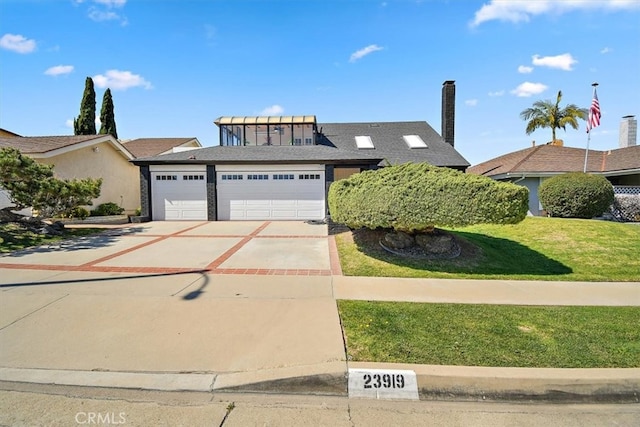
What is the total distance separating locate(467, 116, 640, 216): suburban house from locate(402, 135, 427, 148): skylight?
4.60 meters

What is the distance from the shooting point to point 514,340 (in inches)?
143

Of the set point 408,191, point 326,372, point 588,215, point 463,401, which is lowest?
point 463,401

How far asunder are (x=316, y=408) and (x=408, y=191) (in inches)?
185

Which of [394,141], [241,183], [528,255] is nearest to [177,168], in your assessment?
[241,183]

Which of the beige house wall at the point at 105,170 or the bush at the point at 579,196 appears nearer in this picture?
the bush at the point at 579,196

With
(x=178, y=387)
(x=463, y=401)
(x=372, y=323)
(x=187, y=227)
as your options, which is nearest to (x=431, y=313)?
(x=372, y=323)

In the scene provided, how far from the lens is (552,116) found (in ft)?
87.0

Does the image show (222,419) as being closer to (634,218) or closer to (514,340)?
(514,340)

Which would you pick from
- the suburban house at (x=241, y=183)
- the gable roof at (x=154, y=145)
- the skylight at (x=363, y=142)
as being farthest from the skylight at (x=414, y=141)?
the gable roof at (x=154, y=145)

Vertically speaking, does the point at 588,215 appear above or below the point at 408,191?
below

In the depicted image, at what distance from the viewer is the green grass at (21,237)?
29.3ft

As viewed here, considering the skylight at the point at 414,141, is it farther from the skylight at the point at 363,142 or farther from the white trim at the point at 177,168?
the white trim at the point at 177,168

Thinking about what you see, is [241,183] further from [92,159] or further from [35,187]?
[92,159]

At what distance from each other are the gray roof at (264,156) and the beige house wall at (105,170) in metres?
3.24
